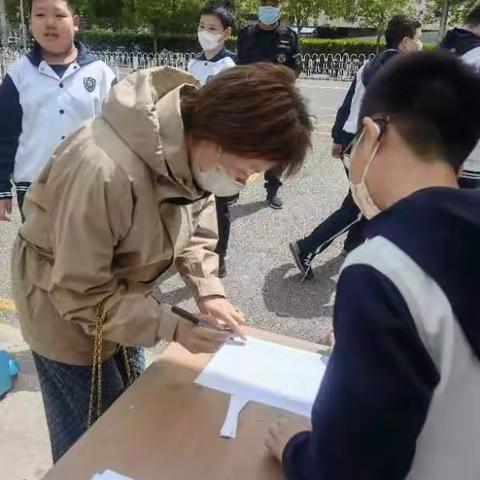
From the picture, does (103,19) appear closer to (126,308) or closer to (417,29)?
(417,29)

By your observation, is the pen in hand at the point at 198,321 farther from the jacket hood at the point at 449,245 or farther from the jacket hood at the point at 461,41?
the jacket hood at the point at 461,41

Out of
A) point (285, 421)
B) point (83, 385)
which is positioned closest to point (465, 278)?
point (285, 421)

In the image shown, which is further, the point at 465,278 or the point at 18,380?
the point at 18,380

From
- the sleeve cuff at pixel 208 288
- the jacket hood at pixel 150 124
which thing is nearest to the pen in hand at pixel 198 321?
the sleeve cuff at pixel 208 288

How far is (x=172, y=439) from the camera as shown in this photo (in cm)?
110

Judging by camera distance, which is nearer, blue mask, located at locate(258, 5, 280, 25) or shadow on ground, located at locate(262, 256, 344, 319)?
shadow on ground, located at locate(262, 256, 344, 319)

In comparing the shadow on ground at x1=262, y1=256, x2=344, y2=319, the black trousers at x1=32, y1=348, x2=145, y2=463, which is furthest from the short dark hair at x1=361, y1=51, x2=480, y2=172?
the shadow on ground at x1=262, y1=256, x2=344, y2=319

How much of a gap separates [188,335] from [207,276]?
11.4 inches

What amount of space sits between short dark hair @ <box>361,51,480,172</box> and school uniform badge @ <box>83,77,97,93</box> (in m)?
1.68

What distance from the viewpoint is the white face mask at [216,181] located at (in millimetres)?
1302

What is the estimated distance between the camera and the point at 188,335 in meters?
1.26

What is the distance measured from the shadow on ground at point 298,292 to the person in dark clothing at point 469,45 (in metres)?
0.88

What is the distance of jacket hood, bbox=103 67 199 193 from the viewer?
1155mm

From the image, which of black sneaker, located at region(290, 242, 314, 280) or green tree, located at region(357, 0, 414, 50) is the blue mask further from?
green tree, located at region(357, 0, 414, 50)
